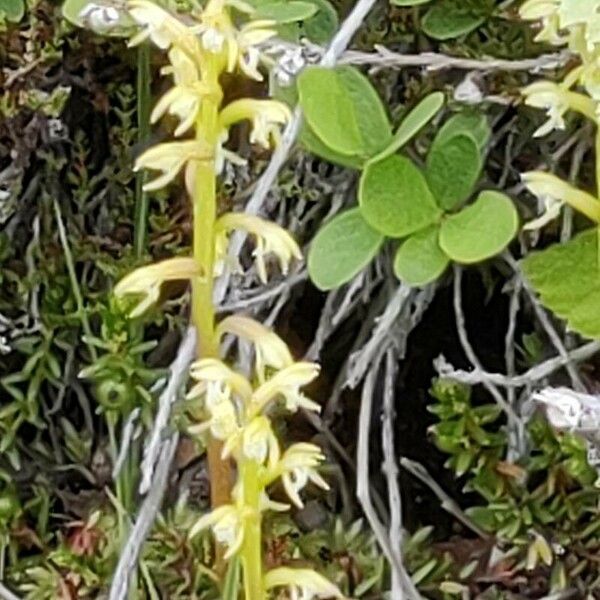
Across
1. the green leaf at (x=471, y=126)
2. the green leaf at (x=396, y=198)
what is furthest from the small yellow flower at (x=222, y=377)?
the green leaf at (x=471, y=126)

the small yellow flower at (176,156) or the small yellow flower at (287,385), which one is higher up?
the small yellow flower at (176,156)

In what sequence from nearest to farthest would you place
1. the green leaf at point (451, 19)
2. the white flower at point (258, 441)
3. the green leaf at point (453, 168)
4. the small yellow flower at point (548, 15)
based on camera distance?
the white flower at point (258, 441), the small yellow flower at point (548, 15), the green leaf at point (453, 168), the green leaf at point (451, 19)

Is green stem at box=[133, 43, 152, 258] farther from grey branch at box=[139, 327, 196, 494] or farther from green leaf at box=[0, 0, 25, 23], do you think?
grey branch at box=[139, 327, 196, 494]

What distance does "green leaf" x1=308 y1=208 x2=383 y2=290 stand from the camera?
103 cm

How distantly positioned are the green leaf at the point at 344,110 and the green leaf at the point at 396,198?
3 centimetres

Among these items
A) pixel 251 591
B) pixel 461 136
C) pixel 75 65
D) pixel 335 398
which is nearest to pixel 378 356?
pixel 335 398

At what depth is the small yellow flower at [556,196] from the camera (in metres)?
0.99

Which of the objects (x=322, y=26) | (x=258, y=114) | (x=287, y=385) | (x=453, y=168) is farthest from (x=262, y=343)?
(x=322, y=26)

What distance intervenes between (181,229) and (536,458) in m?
0.38

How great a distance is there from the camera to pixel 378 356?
1138 mm

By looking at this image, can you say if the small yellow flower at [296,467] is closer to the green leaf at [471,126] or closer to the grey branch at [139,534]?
the grey branch at [139,534]

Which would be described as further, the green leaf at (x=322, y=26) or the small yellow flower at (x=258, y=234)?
the green leaf at (x=322, y=26)

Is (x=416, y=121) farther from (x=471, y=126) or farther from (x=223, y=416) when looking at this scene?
(x=223, y=416)

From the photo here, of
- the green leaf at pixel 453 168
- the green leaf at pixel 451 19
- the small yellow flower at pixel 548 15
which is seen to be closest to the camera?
the small yellow flower at pixel 548 15
